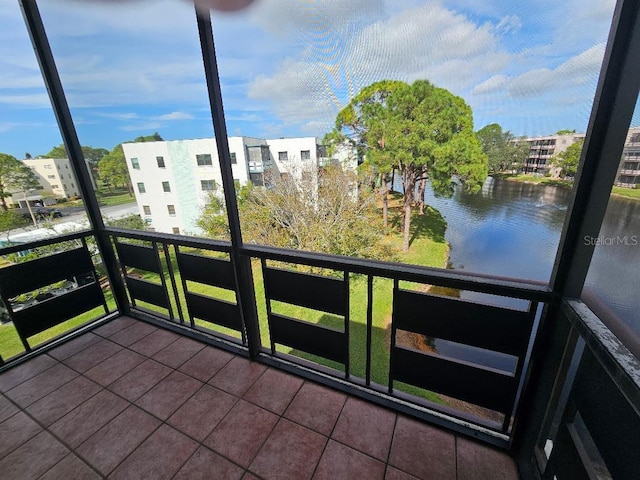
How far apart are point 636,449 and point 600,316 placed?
1.34 ft

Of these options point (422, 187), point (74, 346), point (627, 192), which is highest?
point (627, 192)

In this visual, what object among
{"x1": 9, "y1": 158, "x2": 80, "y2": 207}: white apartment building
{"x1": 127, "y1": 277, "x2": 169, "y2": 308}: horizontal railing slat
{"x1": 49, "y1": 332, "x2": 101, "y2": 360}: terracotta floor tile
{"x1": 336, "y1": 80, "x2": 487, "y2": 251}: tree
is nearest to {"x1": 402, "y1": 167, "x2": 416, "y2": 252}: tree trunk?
{"x1": 336, "y1": 80, "x2": 487, "y2": 251}: tree

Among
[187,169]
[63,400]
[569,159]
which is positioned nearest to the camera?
[569,159]

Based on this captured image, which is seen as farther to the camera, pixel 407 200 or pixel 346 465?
pixel 407 200

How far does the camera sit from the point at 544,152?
1.16 metres

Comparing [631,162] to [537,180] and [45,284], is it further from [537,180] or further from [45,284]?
[45,284]

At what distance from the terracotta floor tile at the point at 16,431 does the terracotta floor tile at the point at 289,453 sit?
146 cm

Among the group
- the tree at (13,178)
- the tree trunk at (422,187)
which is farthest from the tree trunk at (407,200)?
the tree at (13,178)

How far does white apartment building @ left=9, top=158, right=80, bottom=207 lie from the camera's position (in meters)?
2.39

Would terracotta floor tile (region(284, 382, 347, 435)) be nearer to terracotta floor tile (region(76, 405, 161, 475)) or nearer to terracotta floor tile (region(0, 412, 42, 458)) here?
terracotta floor tile (region(76, 405, 161, 475))

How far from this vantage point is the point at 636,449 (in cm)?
69

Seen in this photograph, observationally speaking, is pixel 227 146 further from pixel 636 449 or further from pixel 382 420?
pixel 636 449

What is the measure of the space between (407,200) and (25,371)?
602cm


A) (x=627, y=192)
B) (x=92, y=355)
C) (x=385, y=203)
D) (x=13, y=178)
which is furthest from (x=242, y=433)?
(x=385, y=203)
